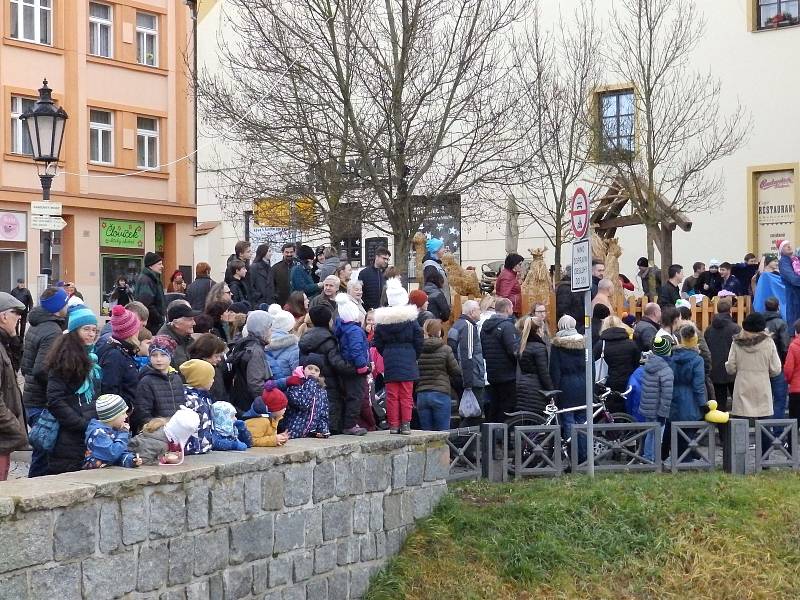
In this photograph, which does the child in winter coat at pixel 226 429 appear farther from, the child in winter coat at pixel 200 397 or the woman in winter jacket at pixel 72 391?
the woman in winter jacket at pixel 72 391

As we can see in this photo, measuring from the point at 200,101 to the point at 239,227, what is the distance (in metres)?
15.4

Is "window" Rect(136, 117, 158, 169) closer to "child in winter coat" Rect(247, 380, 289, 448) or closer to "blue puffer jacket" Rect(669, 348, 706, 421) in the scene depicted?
"blue puffer jacket" Rect(669, 348, 706, 421)

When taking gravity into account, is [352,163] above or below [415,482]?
above

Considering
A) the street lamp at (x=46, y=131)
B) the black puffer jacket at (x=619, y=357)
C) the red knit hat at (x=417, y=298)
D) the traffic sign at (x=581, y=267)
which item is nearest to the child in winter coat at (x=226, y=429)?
the traffic sign at (x=581, y=267)

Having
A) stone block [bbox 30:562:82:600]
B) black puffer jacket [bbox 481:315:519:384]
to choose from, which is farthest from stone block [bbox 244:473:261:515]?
black puffer jacket [bbox 481:315:519:384]

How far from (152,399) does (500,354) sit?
6.27 m

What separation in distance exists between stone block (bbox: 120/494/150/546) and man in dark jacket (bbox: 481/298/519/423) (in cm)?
680

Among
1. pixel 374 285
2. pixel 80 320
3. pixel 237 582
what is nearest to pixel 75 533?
pixel 80 320

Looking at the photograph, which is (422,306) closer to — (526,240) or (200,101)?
(200,101)

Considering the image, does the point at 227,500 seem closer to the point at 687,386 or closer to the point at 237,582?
the point at 237,582

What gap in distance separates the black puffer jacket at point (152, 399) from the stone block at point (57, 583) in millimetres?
1414

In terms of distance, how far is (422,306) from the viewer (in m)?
14.0

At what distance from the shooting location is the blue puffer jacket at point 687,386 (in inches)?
563

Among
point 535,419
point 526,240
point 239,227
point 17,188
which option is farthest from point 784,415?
point 17,188
